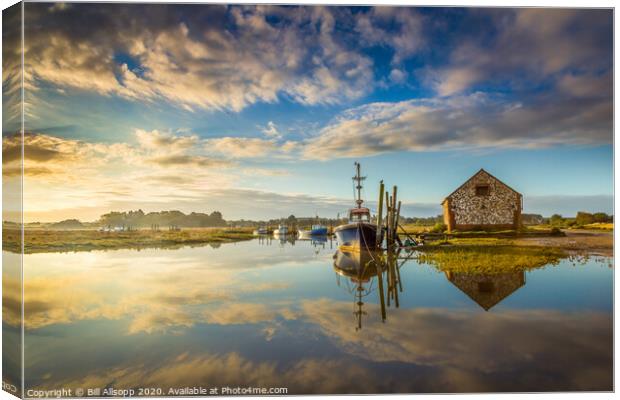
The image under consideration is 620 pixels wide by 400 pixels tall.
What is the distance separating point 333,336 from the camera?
27.8 feet

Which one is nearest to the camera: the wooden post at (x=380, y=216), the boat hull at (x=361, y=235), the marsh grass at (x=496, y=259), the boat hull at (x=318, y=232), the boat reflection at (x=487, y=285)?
the boat reflection at (x=487, y=285)

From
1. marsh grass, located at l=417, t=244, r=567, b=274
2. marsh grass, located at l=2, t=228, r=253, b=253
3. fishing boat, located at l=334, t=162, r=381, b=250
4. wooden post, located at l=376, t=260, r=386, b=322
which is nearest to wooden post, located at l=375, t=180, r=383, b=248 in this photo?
fishing boat, located at l=334, t=162, r=381, b=250

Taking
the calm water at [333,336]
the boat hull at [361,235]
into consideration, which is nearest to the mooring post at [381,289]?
the calm water at [333,336]

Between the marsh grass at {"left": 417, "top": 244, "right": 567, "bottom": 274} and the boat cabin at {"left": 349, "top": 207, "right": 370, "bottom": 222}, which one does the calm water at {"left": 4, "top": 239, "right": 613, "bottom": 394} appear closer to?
the marsh grass at {"left": 417, "top": 244, "right": 567, "bottom": 274}

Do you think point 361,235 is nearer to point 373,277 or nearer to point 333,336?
point 373,277

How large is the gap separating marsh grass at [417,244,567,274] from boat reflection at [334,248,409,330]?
1942 mm

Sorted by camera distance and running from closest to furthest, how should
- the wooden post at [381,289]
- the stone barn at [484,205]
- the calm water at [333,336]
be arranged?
the calm water at [333,336] → the wooden post at [381,289] → the stone barn at [484,205]

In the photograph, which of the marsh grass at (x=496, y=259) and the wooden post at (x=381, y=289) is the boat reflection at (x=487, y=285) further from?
the wooden post at (x=381, y=289)

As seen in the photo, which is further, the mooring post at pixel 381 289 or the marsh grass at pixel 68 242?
the mooring post at pixel 381 289

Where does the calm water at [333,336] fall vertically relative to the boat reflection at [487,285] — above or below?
below

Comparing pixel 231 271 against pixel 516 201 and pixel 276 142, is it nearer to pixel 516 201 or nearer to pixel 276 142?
pixel 276 142

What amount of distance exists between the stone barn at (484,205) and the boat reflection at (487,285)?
1655 centimetres

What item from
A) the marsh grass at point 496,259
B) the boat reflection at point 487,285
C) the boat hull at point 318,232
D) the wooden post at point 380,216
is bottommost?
the boat reflection at point 487,285

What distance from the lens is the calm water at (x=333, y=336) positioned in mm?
6773
